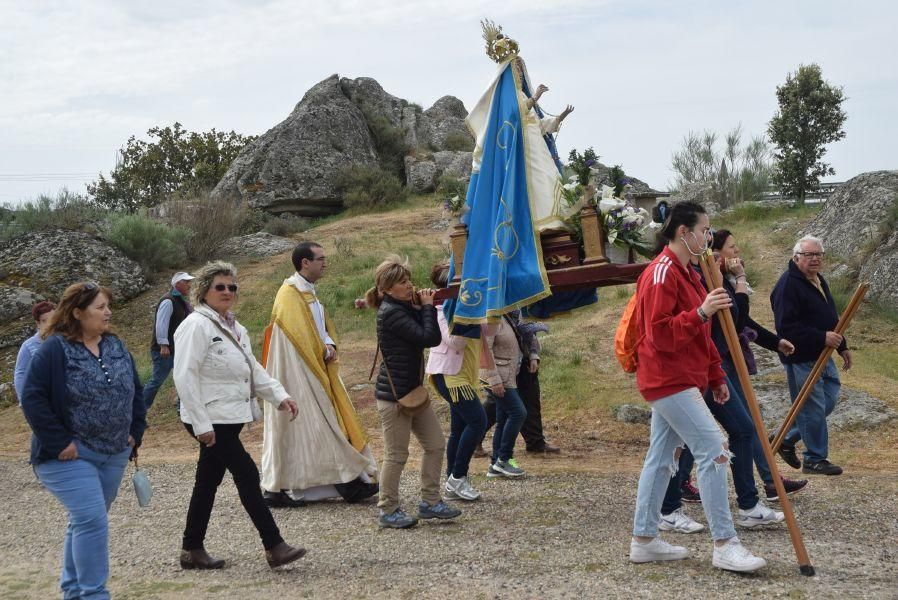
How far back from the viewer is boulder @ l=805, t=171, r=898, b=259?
18.0 metres

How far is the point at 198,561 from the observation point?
19.6 feet

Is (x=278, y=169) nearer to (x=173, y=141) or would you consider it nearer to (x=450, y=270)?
(x=173, y=141)

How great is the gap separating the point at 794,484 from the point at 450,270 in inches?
121

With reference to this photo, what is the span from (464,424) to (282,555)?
234 centimetres

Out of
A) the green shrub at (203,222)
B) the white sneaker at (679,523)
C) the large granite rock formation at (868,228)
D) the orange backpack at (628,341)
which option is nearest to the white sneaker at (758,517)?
the white sneaker at (679,523)

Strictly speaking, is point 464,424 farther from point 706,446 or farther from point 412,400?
point 706,446

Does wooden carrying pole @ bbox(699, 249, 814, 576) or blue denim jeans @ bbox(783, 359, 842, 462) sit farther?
blue denim jeans @ bbox(783, 359, 842, 462)

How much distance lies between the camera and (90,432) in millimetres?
4949

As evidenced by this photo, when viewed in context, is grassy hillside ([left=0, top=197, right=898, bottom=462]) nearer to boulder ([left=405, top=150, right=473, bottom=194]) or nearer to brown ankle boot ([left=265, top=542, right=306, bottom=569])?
brown ankle boot ([left=265, top=542, right=306, bottom=569])

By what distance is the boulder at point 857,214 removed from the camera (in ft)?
59.0

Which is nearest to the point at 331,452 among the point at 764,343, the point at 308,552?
the point at 308,552

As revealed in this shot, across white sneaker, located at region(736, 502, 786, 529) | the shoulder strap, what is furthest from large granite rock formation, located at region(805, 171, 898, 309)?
the shoulder strap

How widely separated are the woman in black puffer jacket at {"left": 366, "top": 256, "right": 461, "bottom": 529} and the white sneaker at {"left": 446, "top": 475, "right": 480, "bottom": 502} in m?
0.71

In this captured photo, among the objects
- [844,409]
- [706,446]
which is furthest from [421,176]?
[706,446]
